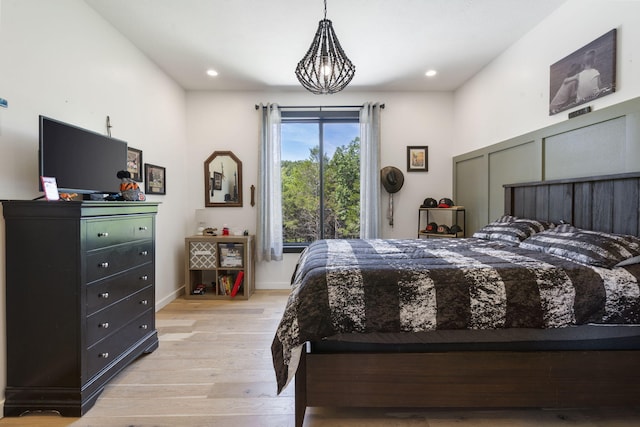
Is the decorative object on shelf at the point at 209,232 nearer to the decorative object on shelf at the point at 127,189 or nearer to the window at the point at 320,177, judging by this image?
the window at the point at 320,177

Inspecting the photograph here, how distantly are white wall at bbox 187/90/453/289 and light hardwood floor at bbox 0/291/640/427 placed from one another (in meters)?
1.81

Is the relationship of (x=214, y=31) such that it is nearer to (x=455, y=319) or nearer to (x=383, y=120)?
(x=383, y=120)

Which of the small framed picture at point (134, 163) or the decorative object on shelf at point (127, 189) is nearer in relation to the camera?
the decorative object on shelf at point (127, 189)

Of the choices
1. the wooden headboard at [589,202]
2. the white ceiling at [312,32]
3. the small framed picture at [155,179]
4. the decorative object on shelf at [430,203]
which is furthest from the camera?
the decorative object on shelf at [430,203]

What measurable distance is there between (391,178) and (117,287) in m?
3.13

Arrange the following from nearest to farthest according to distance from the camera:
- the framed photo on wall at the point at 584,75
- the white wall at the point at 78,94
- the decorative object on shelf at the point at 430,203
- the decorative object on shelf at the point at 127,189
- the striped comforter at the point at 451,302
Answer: the striped comforter at the point at 451,302
the white wall at the point at 78,94
the framed photo on wall at the point at 584,75
the decorative object on shelf at the point at 127,189
the decorative object on shelf at the point at 430,203

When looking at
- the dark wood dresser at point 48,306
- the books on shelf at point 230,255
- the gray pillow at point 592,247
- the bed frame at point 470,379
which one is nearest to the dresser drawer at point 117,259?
the dark wood dresser at point 48,306

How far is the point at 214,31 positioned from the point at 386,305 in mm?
2690

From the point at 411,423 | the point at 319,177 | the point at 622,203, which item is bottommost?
the point at 411,423

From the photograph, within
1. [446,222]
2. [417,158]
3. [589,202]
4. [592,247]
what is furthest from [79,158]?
[446,222]

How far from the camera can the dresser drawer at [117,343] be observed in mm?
1696

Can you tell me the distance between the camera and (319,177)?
4.13 metres

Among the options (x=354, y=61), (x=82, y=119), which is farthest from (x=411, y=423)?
(x=354, y=61)

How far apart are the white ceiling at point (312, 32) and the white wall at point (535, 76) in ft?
0.47
